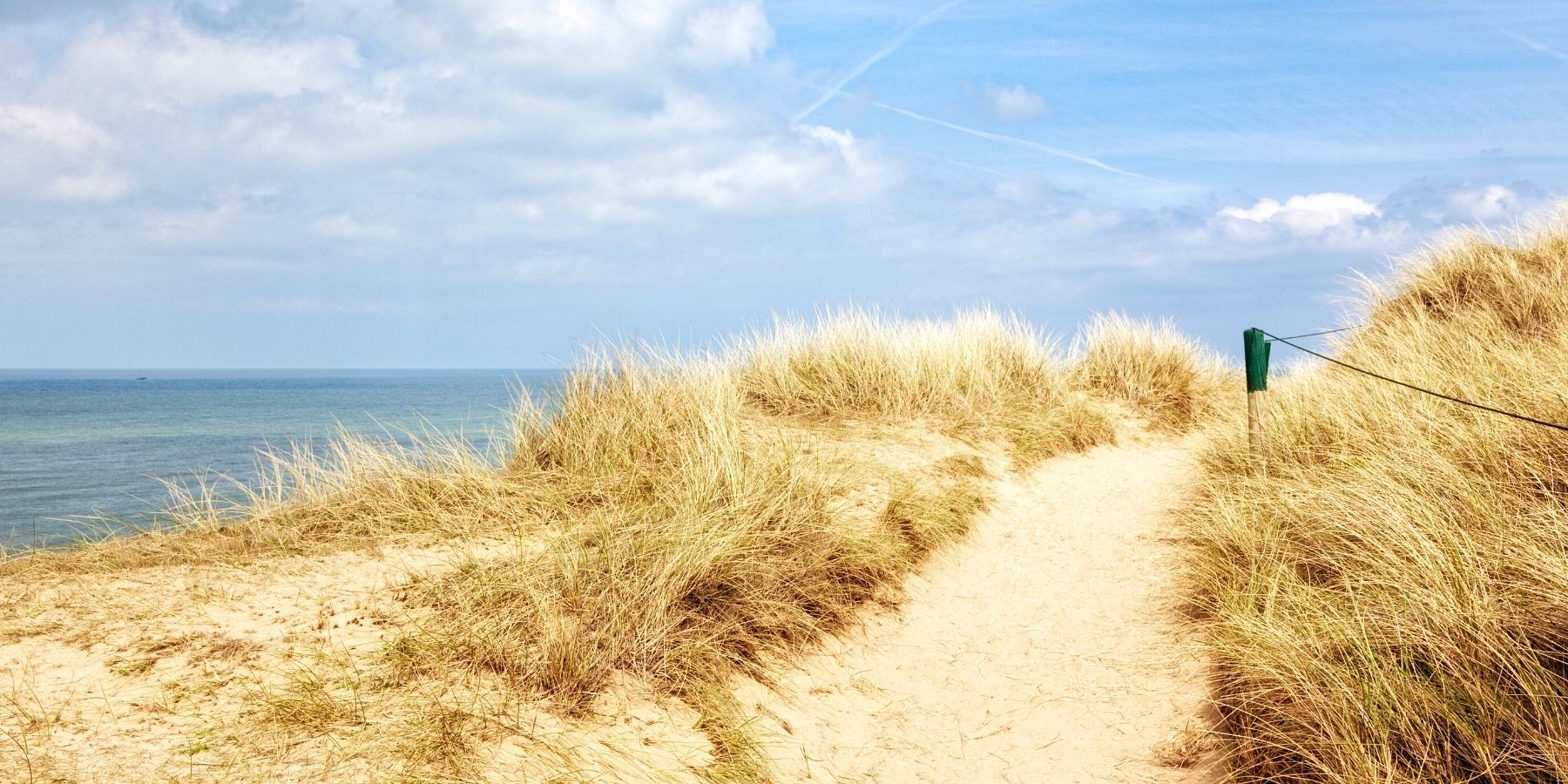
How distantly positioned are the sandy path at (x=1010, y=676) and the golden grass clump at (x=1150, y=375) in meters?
4.52

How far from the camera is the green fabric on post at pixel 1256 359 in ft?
21.9

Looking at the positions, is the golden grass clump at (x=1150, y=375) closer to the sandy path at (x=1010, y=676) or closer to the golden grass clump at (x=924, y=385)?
the golden grass clump at (x=924, y=385)

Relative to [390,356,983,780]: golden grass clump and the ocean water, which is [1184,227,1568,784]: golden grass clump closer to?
[390,356,983,780]: golden grass clump

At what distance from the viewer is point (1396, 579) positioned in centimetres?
386

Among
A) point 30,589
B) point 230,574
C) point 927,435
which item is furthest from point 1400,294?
point 30,589

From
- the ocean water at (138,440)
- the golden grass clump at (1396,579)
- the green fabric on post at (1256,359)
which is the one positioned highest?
the green fabric on post at (1256,359)

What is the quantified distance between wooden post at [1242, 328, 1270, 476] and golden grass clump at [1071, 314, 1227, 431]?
4.25 m

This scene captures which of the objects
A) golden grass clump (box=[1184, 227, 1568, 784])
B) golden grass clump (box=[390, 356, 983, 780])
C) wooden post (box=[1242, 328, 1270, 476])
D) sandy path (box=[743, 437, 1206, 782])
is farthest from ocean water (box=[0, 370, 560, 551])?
wooden post (box=[1242, 328, 1270, 476])

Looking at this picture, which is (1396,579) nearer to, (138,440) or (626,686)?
(626,686)

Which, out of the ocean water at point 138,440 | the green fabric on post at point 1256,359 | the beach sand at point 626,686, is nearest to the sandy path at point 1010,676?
the beach sand at point 626,686

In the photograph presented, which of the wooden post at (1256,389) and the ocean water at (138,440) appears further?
the ocean water at (138,440)

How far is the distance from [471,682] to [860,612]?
7.76 feet

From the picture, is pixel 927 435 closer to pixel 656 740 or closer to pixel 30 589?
pixel 656 740

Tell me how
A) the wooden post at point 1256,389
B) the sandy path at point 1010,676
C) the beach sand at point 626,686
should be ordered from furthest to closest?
the wooden post at point 1256,389, the sandy path at point 1010,676, the beach sand at point 626,686
